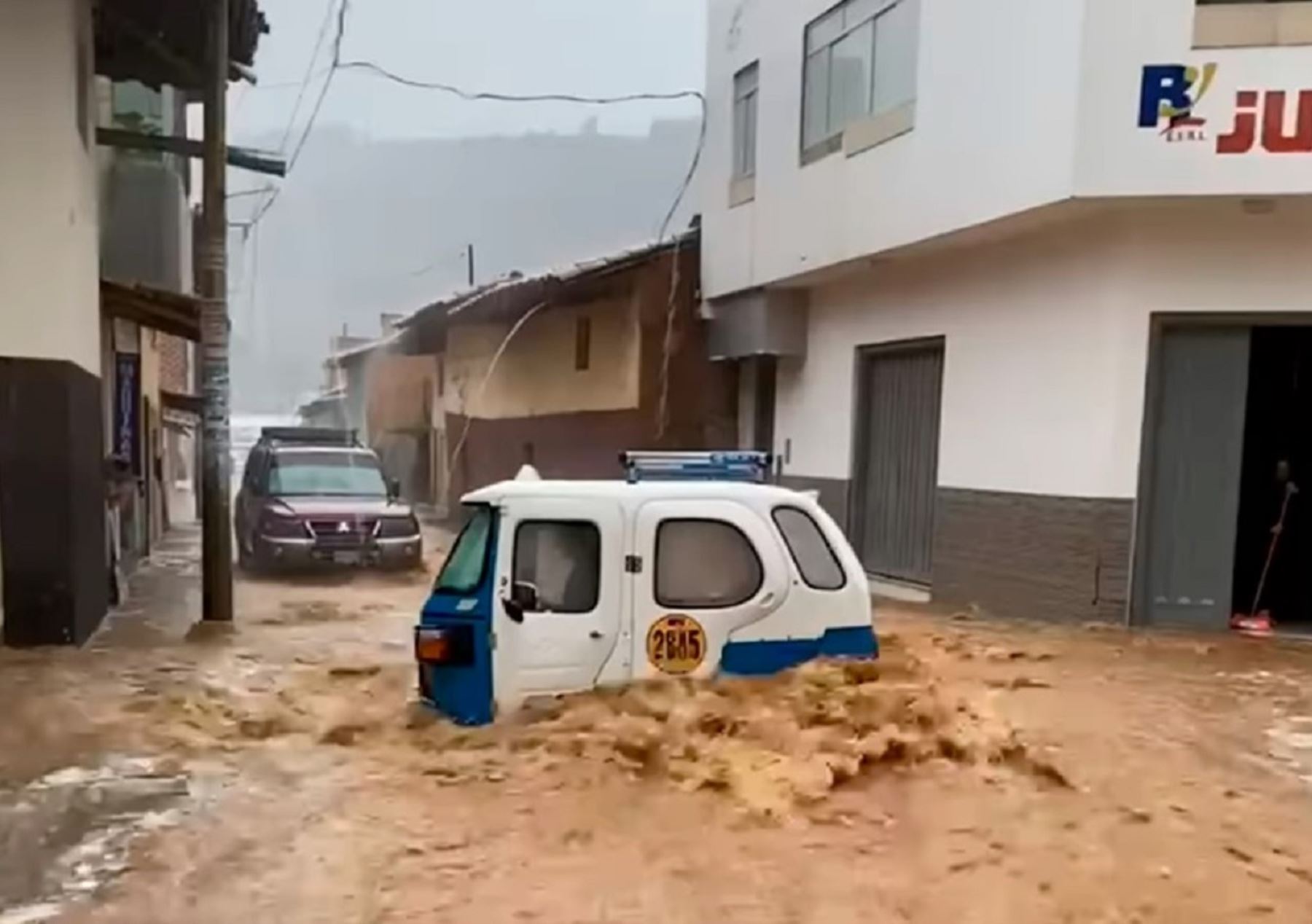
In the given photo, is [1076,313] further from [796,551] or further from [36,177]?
[36,177]

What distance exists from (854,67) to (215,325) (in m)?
7.95

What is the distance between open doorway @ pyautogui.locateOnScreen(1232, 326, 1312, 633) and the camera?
1241cm

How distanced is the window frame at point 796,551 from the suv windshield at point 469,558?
1.57 meters

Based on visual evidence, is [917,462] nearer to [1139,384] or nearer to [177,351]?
[1139,384]

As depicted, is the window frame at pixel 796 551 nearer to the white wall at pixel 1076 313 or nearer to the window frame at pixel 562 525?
the window frame at pixel 562 525

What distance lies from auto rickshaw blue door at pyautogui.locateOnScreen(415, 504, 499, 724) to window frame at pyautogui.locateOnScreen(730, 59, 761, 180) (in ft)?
38.2

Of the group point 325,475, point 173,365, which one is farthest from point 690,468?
point 173,365

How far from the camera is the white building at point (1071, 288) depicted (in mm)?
10180

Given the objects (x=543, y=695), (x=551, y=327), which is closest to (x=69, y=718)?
(x=543, y=695)

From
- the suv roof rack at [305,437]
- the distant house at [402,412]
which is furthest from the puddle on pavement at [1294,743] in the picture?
the distant house at [402,412]

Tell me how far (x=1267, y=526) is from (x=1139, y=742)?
Answer: 6671mm

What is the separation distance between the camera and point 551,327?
844 inches

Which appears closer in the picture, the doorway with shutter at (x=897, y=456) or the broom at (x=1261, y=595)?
the broom at (x=1261, y=595)

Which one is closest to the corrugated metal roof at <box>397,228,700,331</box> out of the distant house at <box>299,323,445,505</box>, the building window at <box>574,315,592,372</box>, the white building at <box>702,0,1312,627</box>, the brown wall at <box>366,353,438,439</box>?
the building window at <box>574,315,592,372</box>
